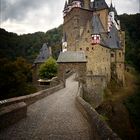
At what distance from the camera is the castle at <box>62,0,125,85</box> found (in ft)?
161

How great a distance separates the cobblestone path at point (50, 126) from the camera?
37.4ft

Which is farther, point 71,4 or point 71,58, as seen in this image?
point 71,4

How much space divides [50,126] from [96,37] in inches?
1479

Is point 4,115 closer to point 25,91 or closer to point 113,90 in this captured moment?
point 25,91

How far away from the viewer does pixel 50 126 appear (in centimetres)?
1338

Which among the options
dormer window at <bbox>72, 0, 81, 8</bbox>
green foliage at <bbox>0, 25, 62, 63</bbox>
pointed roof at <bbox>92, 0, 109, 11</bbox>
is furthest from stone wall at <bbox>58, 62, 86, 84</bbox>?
green foliage at <bbox>0, 25, 62, 63</bbox>

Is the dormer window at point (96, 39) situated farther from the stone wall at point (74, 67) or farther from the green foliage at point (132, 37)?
the green foliage at point (132, 37)

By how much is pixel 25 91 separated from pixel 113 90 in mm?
16878

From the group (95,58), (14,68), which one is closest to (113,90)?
(95,58)

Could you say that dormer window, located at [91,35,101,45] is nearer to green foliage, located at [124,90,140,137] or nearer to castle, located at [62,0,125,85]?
castle, located at [62,0,125,85]

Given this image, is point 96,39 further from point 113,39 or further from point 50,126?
point 50,126

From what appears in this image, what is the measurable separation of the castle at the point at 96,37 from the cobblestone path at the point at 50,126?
31.1 metres

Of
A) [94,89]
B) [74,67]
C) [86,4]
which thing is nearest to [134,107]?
[94,89]

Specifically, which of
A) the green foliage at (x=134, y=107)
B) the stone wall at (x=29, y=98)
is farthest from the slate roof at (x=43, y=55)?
the stone wall at (x=29, y=98)
